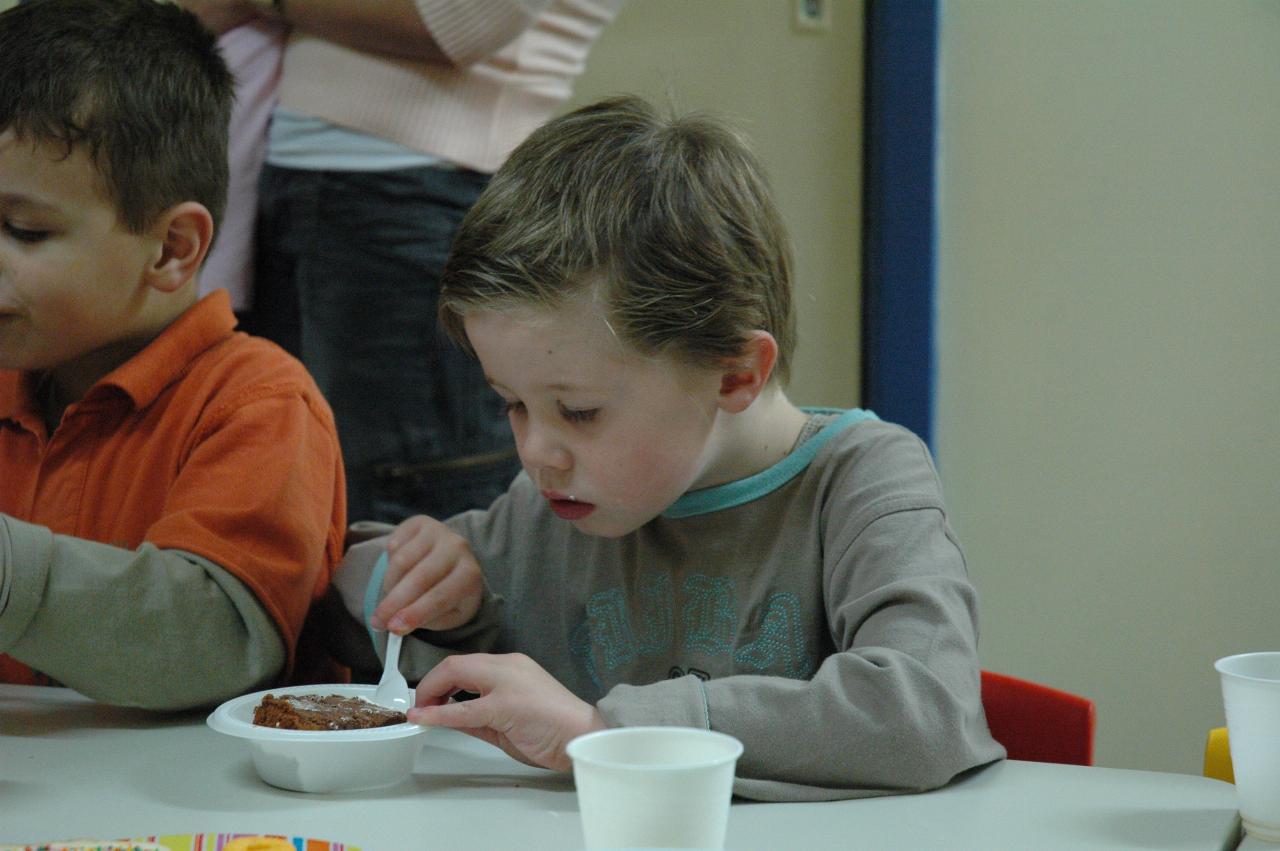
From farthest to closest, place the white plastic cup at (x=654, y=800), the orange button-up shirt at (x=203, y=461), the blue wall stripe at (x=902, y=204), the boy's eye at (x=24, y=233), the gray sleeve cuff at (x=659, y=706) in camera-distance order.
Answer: the blue wall stripe at (x=902, y=204) < the boy's eye at (x=24, y=233) < the orange button-up shirt at (x=203, y=461) < the gray sleeve cuff at (x=659, y=706) < the white plastic cup at (x=654, y=800)

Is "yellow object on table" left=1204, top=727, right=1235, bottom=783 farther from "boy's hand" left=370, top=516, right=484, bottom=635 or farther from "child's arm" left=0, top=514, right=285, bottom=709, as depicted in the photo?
"child's arm" left=0, top=514, right=285, bottom=709

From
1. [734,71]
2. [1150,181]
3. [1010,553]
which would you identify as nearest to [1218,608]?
[1010,553]

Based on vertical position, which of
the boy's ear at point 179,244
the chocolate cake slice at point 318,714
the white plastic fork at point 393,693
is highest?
the boy's ear at point 179,244

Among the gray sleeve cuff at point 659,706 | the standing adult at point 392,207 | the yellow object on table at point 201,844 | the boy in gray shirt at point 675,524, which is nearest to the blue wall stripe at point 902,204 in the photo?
the standing adult at point 392,207

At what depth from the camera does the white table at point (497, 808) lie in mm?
805

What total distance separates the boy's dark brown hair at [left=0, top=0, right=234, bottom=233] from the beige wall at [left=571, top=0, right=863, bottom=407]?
3.96ft

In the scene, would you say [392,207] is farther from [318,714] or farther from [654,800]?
[654,800]

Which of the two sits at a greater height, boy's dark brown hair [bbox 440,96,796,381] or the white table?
boy's dark brown hair [bbox 440,96,796,381]

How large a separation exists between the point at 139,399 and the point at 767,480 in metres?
0.61

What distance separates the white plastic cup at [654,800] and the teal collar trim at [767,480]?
54cm

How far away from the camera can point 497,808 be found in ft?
2.82

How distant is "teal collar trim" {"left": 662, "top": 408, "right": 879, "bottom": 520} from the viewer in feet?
3.93

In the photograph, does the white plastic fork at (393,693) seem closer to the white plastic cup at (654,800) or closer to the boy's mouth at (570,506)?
the boy's mouth at (570,506)

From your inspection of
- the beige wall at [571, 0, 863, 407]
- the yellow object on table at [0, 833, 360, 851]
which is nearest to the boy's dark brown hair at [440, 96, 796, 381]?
the yellow object on table at [0, 833, 360, 851]
